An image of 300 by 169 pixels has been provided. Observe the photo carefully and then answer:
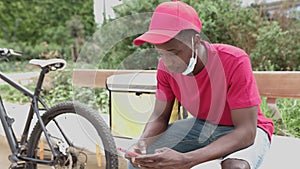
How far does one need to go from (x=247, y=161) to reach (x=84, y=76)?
61 centimetres

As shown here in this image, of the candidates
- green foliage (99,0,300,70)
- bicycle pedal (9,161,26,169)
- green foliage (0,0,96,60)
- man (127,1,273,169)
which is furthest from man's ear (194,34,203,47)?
green foliage (0,0,96,60)

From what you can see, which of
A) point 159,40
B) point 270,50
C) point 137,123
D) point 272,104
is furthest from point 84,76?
point 270,50

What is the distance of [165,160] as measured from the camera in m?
1.22

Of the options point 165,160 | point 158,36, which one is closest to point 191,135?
point 165,160

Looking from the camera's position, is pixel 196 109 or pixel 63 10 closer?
pixel 196 109

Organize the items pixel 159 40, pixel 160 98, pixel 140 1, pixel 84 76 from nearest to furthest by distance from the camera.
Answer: pixel 159 40
pixel 84 76
pixel 160 98
pixel 140 1

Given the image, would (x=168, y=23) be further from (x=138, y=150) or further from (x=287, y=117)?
(x=287, y=117)

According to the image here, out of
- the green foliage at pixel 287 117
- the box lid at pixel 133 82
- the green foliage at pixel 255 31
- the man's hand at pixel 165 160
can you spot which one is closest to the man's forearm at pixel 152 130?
the box lid at pixel 133 82

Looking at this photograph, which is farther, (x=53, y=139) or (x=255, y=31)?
(x=255, y=31)

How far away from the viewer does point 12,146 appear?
2166 mm

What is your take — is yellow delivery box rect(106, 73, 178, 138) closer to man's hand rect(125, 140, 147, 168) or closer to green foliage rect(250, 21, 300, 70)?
man's hand rect(125, 140, 147, 168)

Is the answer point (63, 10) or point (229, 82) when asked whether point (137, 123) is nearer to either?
point (229, 82)

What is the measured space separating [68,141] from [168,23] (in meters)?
1.03

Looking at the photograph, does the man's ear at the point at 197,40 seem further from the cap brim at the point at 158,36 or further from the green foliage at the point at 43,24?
the green foliage at the point at 43,24
